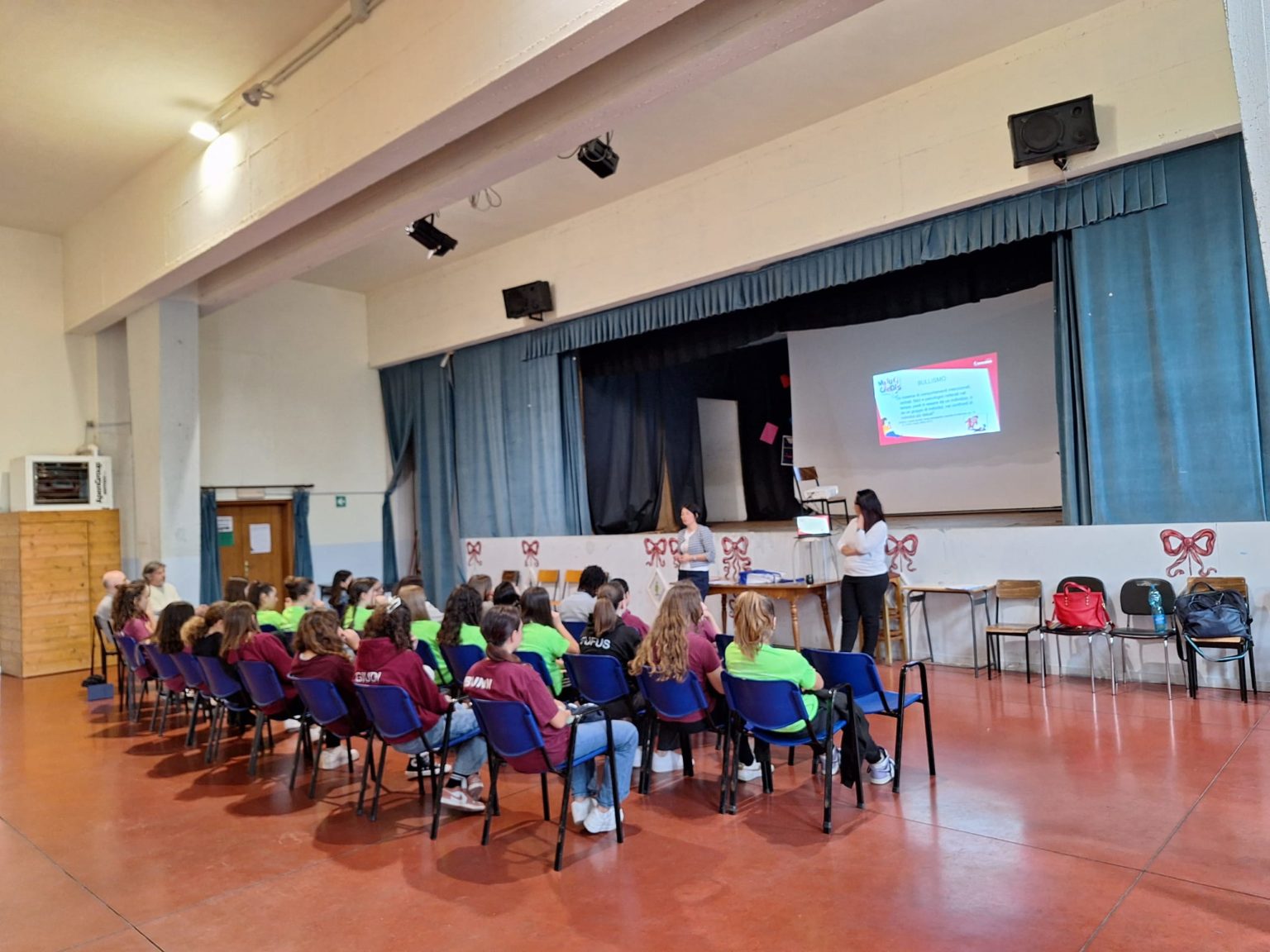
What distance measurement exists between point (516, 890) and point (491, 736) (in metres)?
0.57

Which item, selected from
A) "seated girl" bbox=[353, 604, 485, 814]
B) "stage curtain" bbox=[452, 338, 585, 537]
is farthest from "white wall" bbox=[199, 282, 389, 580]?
"seated girl" bbox=[353, 604, 485, 814]

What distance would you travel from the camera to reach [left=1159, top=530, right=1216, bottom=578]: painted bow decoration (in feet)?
18.1

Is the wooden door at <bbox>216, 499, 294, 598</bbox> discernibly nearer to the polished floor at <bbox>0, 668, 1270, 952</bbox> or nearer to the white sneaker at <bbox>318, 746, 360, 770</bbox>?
the polished floor at <bbox>0, 668, 1270, 952</bbox>

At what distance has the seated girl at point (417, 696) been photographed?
379cm

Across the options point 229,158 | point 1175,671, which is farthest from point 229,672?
point 1175,671

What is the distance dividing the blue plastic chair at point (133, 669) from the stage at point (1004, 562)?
14.2 ft

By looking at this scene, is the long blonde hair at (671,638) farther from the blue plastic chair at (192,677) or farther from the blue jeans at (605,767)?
the blue plastic chair at (192,677)

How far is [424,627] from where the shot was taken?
16.3ft

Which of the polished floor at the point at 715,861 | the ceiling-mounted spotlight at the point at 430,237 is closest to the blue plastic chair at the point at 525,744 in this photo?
the polished floor at the point at 715,861

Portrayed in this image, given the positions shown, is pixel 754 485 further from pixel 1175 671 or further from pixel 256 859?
pixel 256 859

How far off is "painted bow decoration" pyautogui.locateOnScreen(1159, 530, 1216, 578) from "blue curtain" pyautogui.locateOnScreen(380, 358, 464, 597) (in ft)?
25.5

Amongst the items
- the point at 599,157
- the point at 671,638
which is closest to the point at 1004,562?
the point at 671,638

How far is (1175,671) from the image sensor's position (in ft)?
18.6

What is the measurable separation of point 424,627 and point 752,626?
226cm
